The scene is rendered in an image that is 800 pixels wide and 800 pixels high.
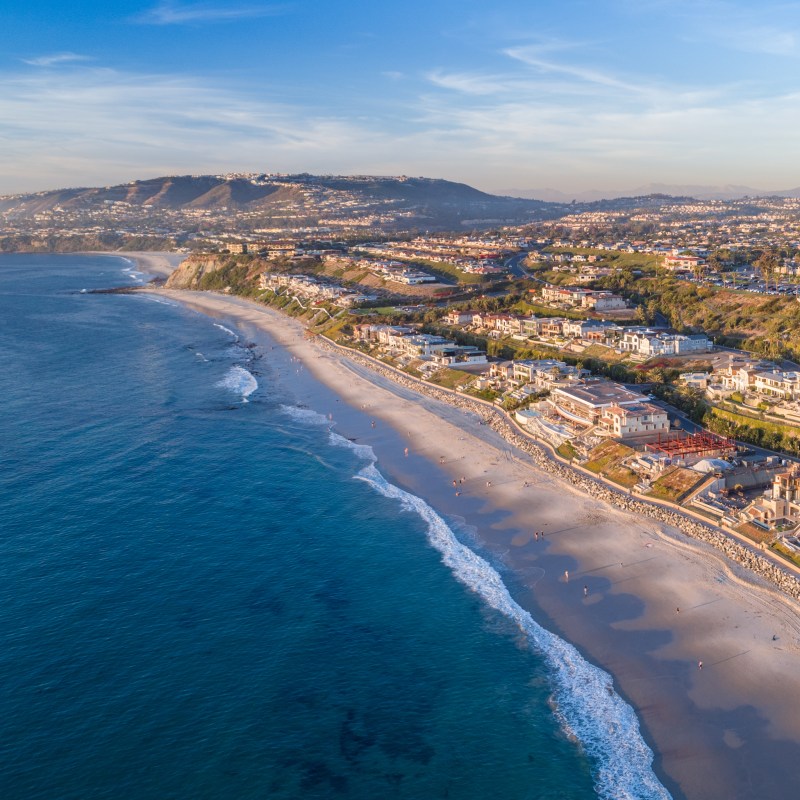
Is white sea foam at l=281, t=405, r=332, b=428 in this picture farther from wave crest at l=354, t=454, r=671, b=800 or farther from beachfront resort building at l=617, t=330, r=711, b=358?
beachfront resort building at l=617, t=330, r=711, b=358

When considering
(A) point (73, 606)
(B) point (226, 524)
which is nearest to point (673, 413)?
(B) point (226, 524)

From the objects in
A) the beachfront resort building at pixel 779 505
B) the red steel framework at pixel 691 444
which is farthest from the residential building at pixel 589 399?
the beachfront resort building at pixel 779 505

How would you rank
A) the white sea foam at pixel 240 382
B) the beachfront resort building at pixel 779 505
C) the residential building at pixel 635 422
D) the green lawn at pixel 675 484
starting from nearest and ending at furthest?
the beachfront resort building at pixel 779 505
the green lawn at pixel 675 484
the residential building at pixel 635 422
the white sea foam at pixel 240 382

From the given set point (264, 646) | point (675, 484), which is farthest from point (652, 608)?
point (264, 646)

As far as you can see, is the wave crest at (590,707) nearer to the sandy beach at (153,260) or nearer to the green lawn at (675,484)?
the green lawn at (675,484)

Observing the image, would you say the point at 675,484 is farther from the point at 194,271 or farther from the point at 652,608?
the point at 194,271

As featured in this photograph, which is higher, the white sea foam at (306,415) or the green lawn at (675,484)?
the green lawn at (675,484)
